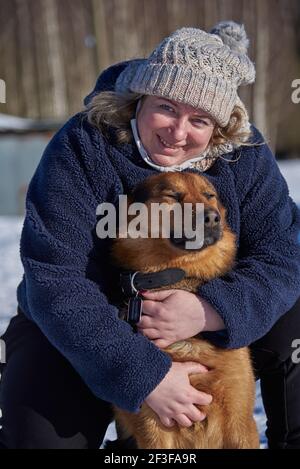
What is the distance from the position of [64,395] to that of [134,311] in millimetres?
347

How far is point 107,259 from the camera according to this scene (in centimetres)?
219

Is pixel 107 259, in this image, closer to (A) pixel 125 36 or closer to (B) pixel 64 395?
(B) pixel 64 395

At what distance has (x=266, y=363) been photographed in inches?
86.8

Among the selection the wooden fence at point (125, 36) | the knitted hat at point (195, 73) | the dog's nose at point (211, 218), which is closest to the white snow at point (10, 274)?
the dog's nose at point (211, 218)

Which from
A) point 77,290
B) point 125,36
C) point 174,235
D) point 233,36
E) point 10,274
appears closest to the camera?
point 77,290

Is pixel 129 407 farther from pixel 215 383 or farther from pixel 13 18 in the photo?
pixel 13 18

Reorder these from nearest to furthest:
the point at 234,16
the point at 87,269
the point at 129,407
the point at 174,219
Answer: the point at 129,407 → the point at 87,269 → the point at 174,219 → the point at 234,16

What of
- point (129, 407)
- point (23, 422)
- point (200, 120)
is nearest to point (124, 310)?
point (129, 407)

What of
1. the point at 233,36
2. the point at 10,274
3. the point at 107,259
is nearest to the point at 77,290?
the point at 107,259

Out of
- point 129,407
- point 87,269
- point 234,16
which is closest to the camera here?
point 129,407

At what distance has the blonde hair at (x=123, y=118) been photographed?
2.12 m

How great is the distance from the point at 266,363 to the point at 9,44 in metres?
18.7

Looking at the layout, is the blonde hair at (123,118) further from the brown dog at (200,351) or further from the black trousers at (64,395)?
the black trousers at (64,395)

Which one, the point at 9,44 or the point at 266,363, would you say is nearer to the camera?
the point at 266,363
